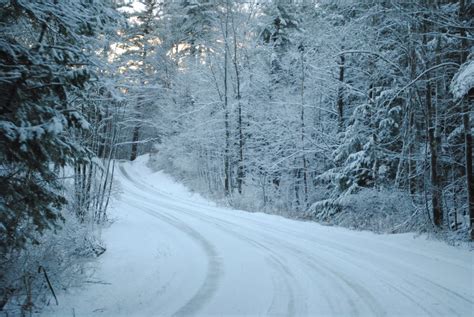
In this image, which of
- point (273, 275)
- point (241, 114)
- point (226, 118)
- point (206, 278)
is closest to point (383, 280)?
point (273, 275)

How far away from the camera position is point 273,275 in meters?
6.13

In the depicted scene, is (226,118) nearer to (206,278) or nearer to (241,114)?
(241,114)

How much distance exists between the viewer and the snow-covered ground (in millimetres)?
4684

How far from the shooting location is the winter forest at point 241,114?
4.17 metres

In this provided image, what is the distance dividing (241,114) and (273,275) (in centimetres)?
1637

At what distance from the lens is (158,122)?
31516 millimetres

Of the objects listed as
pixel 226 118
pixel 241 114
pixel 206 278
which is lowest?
pixel 206 278

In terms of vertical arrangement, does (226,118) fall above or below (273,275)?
above

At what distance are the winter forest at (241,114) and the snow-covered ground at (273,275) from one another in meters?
0.75

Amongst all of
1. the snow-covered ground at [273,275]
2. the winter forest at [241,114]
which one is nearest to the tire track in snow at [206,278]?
the snow-covered ground at [273,275]

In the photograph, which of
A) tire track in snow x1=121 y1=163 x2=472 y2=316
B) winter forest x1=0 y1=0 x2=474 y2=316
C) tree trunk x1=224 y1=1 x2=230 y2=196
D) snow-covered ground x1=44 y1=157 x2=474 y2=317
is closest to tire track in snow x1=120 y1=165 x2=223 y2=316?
snow-covered ground x1=44 y1=157 x2=474 y2=317

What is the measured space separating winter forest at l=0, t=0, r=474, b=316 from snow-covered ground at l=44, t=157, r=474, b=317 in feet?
2.46

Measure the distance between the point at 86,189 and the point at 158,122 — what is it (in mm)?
21964

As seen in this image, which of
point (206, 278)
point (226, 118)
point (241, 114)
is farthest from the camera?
point (226, 118)
